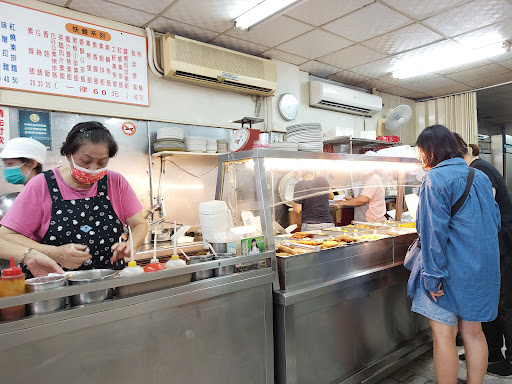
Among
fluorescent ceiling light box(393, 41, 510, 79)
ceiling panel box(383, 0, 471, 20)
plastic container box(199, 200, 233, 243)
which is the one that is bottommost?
plastic container box(199, 200, 233, 243)

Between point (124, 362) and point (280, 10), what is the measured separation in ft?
11.5

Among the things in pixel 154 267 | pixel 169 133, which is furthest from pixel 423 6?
pixel 154 267

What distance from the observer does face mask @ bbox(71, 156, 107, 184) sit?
67.7 inches

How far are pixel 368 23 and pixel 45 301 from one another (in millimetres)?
4238

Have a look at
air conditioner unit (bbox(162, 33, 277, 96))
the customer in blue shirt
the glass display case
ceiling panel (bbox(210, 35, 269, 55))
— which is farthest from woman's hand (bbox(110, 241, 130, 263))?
ceiling panel (bbox(210, 35, 269, 55))

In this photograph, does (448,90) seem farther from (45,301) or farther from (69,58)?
(45,301)

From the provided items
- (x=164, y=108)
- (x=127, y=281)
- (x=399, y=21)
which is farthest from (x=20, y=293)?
(x=399, y=21)

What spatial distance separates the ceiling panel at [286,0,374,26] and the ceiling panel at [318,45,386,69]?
38.8 inches

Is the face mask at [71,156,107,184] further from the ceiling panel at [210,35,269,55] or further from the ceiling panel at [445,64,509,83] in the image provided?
the ceiling panel at [445,64,509,83]

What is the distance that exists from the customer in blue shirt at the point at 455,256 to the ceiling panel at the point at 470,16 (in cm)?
271

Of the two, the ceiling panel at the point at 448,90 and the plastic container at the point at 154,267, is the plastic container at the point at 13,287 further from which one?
the ceiling panel at the point at 448,90

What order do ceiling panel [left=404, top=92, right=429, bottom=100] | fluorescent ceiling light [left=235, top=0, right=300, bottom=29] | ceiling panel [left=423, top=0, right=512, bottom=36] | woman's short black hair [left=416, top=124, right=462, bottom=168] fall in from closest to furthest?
woman's short black hair [left=416, top=124, right=462, bottom=168]
fluorescent ceiling light [left=235, top=0, right=300, bottom=29]
ceiling panel [left=423, top=0, right=512, bottom=36]
ceiling panel [left=404, top=92, right=429, bottom=100]

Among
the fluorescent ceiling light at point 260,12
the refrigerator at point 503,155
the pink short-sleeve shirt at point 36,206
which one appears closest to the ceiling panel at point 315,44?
the fluorescent ceiling light at point 260,12

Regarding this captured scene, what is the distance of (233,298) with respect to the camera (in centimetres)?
176
